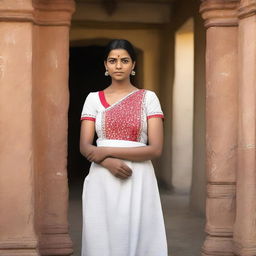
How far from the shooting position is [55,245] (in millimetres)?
5688

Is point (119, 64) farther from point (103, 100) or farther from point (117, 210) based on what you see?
point (117, 210)

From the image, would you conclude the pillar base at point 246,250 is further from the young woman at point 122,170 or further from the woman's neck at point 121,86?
the woman's neck at point 121,86

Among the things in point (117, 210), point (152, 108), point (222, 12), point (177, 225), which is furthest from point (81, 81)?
point (117, 210)

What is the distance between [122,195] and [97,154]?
0.32 m

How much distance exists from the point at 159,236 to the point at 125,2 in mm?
7747

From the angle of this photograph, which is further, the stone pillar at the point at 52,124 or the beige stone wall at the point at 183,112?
the beige stone wall at the point at 183,112

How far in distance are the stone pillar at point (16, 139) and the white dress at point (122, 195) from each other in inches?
32.6

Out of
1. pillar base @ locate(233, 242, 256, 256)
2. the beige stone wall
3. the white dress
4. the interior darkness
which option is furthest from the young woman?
the interior darkness

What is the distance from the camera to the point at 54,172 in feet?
18.8

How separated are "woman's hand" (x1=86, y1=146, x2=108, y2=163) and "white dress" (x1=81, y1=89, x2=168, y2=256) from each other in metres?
0.08

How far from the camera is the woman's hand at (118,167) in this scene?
180 inches

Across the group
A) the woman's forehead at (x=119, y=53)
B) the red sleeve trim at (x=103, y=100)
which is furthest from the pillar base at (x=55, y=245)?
the woman's forehead at (x=119, y=53)

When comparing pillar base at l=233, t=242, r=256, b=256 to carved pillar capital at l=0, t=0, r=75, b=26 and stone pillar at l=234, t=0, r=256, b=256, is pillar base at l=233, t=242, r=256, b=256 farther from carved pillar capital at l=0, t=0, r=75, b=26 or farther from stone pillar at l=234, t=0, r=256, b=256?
carved pillar capital at l=0, t=0, r=75, b=26

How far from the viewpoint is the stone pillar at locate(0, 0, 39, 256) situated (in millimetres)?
5383
